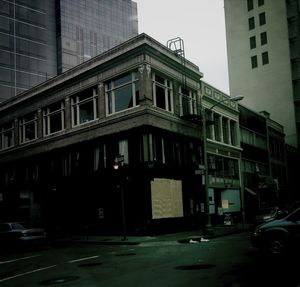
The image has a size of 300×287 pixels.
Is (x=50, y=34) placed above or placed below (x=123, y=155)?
above

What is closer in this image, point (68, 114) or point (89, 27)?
point (68, 114)

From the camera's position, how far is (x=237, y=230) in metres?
27.0

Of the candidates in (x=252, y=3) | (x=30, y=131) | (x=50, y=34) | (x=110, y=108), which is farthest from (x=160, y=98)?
(x=50, y=34)

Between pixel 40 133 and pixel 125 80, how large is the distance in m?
11.3

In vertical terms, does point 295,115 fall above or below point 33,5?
below

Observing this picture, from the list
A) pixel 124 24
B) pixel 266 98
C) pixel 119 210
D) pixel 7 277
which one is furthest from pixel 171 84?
pixel 124 24

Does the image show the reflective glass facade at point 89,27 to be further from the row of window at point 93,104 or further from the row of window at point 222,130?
the row of window at point 222,130

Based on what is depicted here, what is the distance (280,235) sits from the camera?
39.8 ft

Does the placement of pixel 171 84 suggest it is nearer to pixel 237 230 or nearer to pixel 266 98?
pixel 237 230

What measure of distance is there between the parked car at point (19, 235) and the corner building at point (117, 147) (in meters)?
5.66

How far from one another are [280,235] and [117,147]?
1788 cm

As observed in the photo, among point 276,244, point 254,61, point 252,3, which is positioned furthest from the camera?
point 252,3

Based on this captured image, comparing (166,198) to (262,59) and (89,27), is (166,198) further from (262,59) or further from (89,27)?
(89,27)

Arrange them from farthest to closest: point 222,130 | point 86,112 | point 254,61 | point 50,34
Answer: point 50,34 < point 254,61 < point 222,130 < point 86,112
